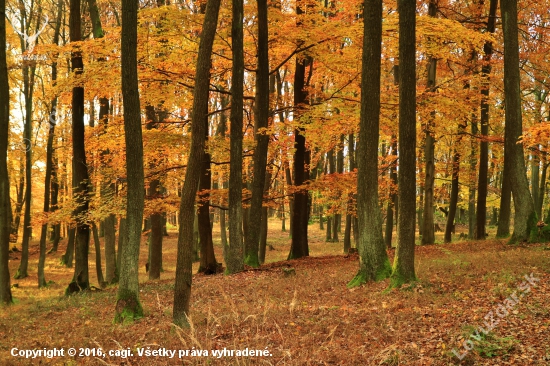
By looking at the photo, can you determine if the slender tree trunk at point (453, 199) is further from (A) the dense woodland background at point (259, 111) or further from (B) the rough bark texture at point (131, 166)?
(B) the rough bark texture at point (131, 166)

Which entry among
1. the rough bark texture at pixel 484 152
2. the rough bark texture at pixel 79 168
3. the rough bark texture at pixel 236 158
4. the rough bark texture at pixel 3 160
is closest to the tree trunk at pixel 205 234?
the rough bark texture at pixel 236 158

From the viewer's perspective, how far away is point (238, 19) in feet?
43.9

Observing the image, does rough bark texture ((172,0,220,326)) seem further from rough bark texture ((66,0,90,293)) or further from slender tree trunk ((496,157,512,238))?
slender tree trunk ((496,157,512,238))

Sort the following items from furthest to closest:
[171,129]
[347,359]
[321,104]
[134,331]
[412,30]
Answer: [171,129], [321,104], [412,30], [134,331], [347,359]

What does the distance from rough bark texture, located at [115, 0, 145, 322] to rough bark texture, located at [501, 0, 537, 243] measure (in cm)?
1126

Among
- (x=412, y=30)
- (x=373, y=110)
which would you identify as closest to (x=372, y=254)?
(x=373, y=110)

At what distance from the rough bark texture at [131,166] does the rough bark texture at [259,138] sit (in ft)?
19.1

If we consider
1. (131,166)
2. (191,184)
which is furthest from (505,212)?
(131,166)

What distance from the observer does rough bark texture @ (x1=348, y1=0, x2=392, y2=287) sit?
10055mm

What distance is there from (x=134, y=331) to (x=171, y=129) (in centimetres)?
1025

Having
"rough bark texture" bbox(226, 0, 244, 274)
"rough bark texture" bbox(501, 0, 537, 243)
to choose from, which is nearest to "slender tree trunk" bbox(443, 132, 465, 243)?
"rough bark texture" bbox(501, 0, 537, 243)

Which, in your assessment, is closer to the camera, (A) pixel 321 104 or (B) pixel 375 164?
(B) pixel 375 164

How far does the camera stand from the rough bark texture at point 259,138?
14.6 m

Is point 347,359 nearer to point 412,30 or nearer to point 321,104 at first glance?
point 412,30
